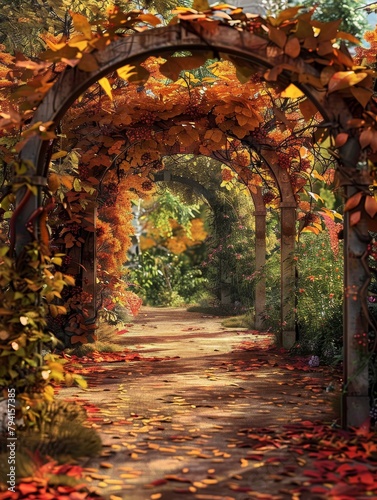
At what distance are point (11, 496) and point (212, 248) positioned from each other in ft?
41.5

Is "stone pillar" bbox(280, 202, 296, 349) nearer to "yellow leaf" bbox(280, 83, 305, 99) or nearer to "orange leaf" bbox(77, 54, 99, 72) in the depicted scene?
"yellow leaf" bbox(280, 83, 305, 99)

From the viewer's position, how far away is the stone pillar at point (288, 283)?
30.2 feet

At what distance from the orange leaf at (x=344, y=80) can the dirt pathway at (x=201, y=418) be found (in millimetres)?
2302

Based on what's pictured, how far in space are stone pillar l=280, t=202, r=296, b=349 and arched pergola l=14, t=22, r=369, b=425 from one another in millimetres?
4310

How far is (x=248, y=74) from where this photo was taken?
5.02 meters

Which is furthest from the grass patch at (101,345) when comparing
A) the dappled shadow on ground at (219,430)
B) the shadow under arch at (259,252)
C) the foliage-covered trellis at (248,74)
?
the foliage-covered trellis at (248,74)

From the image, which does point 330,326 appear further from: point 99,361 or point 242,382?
point 99,361

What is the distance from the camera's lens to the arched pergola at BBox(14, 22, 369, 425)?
15.3 feet

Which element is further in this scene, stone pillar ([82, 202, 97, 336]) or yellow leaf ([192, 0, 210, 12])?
stone pillar ([82, 202, 97, 336])

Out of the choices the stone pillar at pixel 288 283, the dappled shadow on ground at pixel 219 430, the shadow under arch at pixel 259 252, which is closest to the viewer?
the dappled shadow on ground at pixel 219 430

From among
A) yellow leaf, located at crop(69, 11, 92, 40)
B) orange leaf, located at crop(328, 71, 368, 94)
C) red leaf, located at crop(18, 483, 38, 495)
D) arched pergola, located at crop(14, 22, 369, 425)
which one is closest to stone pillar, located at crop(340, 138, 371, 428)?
arched pergola, located at crop(14, 22, 369, 425)

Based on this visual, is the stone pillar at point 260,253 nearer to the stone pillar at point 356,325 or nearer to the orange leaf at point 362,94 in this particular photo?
the stone pillar at point 356,325

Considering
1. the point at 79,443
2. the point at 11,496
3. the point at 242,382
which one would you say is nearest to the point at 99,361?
the point at 242,382

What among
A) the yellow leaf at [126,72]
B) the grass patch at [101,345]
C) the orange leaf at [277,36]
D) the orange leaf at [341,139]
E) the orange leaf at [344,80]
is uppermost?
the orange leaf at [277,36]
